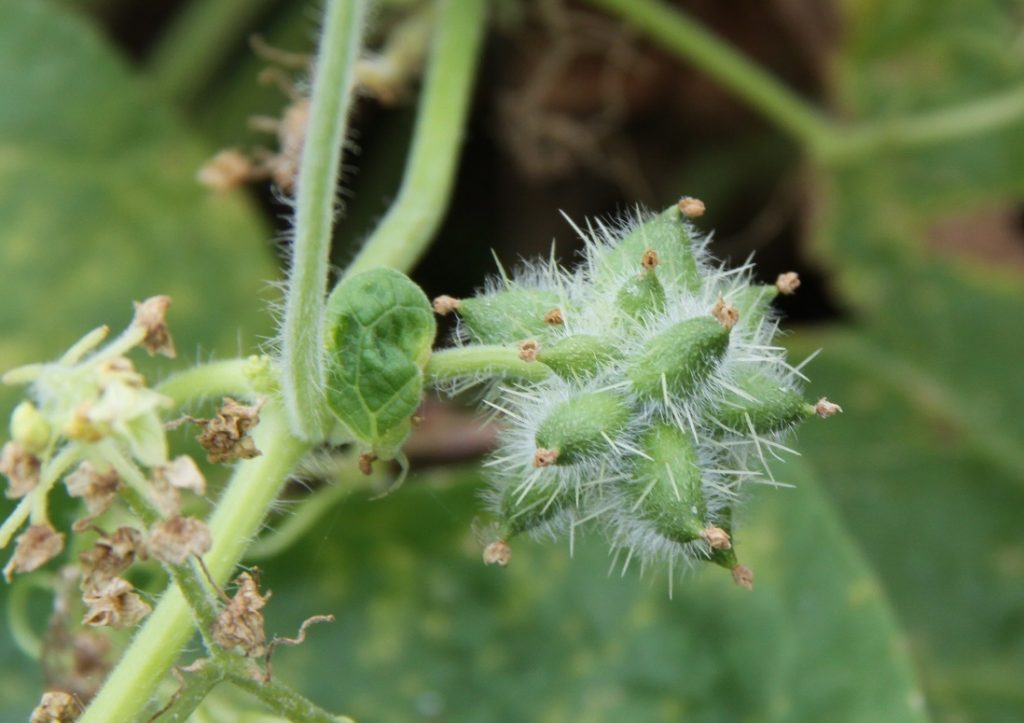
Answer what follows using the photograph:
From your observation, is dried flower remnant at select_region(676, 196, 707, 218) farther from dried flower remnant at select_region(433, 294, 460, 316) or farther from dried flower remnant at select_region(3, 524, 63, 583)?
dried flower remnant at select_region(3, 524, 63, 583)

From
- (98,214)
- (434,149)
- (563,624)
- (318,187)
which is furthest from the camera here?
(98,214)

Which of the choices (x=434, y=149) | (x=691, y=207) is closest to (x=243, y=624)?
(x=691, y=207)

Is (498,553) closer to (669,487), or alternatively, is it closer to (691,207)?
(669,487)

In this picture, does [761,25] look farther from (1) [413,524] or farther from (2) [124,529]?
(2) [124,529]

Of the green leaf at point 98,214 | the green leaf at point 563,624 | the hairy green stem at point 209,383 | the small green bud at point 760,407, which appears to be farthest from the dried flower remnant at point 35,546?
the green leaf at point 98,214

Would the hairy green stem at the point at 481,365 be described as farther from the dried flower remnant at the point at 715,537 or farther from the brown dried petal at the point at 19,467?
the brown dried petal at the point at 19,467

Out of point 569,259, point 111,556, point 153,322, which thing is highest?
point 153,322

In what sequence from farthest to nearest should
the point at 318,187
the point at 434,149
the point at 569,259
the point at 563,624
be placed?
the point at 569,259, the point at 563,624, the point at 434,149, the point at 318,187
